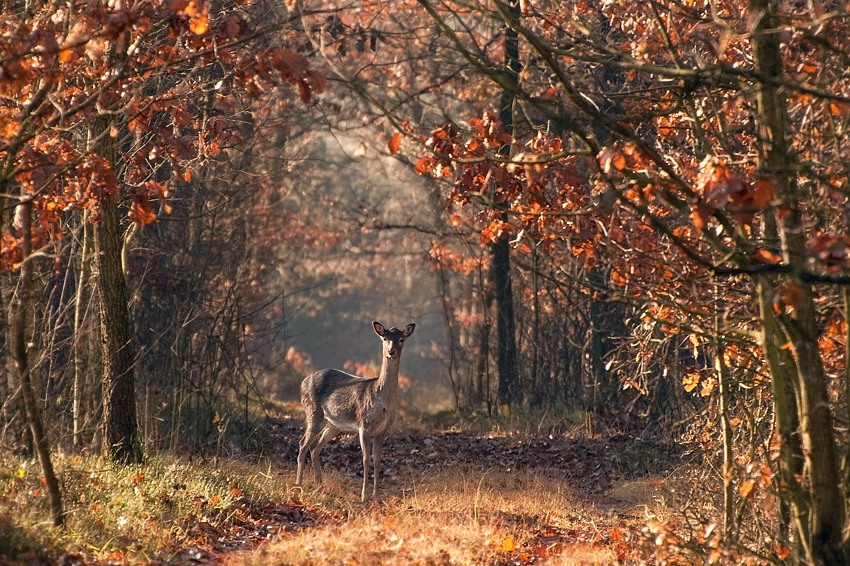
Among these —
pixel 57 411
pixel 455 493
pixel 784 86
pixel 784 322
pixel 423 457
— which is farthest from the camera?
pixel 423 457

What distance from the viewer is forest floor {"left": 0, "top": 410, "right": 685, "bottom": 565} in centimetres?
838

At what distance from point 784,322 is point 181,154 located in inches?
196

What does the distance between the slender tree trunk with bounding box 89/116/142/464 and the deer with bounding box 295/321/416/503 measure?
2.52 m

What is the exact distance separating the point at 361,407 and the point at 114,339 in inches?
139

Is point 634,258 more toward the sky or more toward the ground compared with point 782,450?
more toward the sky

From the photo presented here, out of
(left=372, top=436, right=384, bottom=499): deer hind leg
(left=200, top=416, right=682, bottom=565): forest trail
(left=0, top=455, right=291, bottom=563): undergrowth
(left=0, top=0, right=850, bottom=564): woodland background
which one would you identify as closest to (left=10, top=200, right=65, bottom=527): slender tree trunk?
(left=0, top=0, right=850, bottom=564): woodland background

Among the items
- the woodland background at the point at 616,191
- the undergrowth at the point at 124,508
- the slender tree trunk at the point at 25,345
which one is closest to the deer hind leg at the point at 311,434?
the woodland background at the point at 616,191

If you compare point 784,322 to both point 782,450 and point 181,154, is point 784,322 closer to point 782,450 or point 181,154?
point 782,450

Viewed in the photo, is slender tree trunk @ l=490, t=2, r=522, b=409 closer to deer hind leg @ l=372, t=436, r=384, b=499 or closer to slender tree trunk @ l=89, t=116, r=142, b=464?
deer hind leg @ l=372, t=436, r=384, b=499

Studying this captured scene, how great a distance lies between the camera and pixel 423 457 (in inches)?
674

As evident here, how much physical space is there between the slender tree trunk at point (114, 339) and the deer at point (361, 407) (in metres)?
2.52

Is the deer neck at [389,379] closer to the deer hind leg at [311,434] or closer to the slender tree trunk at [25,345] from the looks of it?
the deer hind leg at [311,434]

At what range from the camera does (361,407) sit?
44.9ft

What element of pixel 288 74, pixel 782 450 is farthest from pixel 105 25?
pixel 782 450
